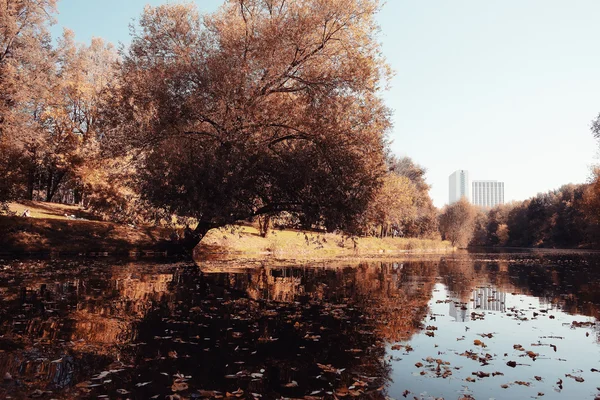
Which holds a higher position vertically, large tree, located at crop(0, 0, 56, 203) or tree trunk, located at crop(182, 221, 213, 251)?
large tree, located at crop(0, 0, 56, 203)

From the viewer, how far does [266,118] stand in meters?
25.0

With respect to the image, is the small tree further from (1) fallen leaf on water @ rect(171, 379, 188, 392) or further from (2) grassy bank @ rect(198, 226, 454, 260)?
(1) fallen leaf on water @ rect(171, 379, 188, 392)

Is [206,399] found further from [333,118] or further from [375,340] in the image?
[333,118]

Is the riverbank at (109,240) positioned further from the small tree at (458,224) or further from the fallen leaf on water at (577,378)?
the small tree at (458,224)

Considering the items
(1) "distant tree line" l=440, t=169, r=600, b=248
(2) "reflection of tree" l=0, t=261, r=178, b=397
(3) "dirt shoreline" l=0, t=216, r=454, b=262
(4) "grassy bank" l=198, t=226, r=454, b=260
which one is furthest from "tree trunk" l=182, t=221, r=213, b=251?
(1) "distant tree line" l=440, t=169, r=600, b=248

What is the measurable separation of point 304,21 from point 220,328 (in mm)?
20010

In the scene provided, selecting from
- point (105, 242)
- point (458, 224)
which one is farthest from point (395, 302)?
Result: point (458, 224)

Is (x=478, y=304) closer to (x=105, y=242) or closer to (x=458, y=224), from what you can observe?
(x=105, y=242)

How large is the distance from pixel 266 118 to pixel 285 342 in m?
18.2

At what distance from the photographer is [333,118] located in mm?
24812

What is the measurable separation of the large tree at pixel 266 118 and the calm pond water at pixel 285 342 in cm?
835

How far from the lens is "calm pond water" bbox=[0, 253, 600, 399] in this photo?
6.21 meters

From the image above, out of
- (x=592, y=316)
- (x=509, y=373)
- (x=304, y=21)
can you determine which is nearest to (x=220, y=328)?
(x=509, y=373)

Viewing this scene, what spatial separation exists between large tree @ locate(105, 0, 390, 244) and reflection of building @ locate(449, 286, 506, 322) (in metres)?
8.68
